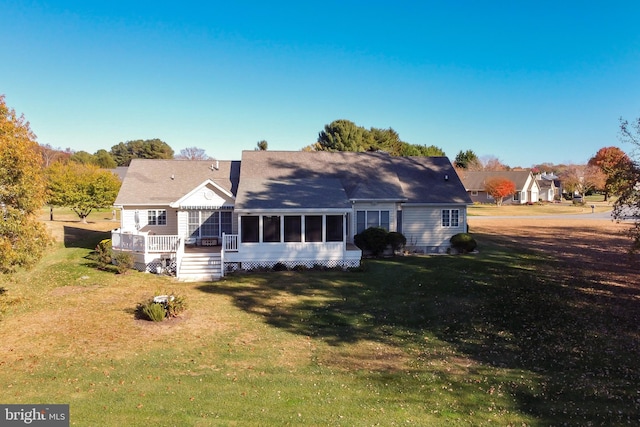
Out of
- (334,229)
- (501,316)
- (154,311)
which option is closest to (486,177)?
(334,229)

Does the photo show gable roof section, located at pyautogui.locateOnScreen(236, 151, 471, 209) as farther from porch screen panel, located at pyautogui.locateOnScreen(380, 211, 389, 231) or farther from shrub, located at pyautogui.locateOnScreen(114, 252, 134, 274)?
shrub, located at pyautogui.locateOnScreen(114, 252, 134, 274)

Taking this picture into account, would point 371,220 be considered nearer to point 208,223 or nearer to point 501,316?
point 208,223

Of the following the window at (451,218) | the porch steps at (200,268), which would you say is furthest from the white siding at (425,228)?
the porch steps at (200,268)

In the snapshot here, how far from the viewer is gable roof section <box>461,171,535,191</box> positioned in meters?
80.2

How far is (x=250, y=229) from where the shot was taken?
24.0m

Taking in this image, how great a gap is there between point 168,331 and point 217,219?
12.5 m

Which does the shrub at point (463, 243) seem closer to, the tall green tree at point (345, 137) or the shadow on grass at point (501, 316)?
the shadow on grass at point (501, 316)

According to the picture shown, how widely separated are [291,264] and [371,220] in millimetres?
6844

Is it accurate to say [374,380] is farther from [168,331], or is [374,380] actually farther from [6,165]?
[6,165]

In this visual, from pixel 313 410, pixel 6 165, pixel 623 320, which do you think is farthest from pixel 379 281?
pixel 6 165

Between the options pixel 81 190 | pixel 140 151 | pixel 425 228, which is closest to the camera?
pixel 425 228

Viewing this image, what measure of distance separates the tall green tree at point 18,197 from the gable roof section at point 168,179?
492 inches

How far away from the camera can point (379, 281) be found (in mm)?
21562

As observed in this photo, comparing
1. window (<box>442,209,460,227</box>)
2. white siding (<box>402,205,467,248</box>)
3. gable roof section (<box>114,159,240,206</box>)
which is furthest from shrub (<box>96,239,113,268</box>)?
window (<box>442,209,460,227</box>)
